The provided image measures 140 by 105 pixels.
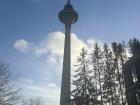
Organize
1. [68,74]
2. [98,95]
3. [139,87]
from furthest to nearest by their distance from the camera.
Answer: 1. [68,74]
2. [98,95]
3. [139,87]

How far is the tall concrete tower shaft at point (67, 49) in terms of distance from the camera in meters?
60.5

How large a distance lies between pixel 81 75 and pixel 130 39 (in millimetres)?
16547

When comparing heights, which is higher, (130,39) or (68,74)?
(130,39)

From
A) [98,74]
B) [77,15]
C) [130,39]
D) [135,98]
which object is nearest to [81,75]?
[98,74]

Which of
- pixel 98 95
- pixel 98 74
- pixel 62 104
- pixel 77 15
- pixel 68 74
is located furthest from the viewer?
pixel 77 15

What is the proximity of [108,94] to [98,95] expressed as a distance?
2414 mm

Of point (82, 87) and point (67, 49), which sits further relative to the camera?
point (67, 49)

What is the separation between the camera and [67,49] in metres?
67.2

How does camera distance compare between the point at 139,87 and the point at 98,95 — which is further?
the point at 98,95

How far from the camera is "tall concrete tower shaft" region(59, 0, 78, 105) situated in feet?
199

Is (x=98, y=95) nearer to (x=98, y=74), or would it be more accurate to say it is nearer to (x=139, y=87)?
(x=98, y=74)

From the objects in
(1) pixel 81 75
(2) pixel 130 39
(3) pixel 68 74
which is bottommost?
(1) pixel 81 75

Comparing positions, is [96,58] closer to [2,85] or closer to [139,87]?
[139,87]

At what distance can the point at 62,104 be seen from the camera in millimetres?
58688
